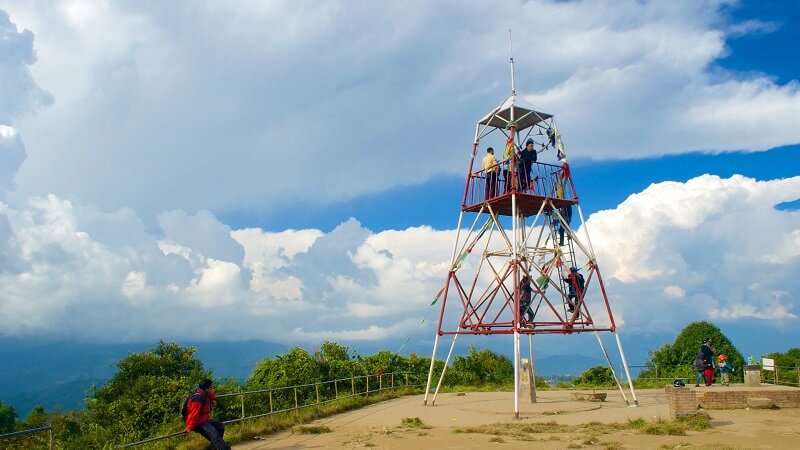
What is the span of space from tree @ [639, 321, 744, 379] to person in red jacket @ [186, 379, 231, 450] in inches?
1318

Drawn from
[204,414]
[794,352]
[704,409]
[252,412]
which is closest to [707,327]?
[794,352]

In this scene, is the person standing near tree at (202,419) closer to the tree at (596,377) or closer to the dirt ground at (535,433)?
the dirt ground at (535,433)

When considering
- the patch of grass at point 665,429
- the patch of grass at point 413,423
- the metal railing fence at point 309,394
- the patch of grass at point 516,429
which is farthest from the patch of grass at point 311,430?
the patch of grass at point 665,429

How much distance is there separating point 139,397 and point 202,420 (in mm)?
14851

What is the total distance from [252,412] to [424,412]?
23.7 feet

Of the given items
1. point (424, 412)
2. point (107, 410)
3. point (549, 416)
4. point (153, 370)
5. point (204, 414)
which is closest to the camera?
point (204, 414)

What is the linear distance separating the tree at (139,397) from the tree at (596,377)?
72.9 ft

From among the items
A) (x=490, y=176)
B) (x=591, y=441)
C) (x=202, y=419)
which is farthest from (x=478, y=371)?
(x=202, y=419)

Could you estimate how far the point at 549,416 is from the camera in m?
20.4

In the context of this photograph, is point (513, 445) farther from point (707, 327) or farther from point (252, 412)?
point (707, 327)

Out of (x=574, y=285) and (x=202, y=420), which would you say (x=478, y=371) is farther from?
(x=202, y=420)

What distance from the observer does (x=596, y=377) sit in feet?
126

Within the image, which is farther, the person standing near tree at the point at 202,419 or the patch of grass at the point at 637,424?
the patch of grass at the point at 637,424

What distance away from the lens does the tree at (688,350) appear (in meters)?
41.4
